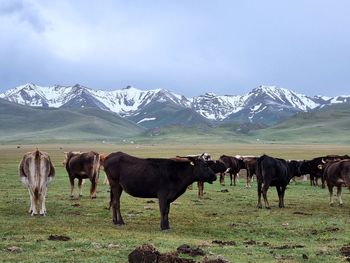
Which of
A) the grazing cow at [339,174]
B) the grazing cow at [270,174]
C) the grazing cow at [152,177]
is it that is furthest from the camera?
the grazing cow at [339,174]

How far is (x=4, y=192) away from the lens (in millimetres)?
27031

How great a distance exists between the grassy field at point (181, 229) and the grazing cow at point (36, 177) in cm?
56

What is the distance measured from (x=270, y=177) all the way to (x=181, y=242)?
31.5 ft

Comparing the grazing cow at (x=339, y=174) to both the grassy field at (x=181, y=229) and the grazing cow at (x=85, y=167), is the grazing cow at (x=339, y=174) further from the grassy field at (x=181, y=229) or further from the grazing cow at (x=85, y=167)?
the grazing cow at (x=85, y=167)

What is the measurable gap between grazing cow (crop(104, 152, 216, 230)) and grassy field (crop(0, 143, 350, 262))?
3.26 ft

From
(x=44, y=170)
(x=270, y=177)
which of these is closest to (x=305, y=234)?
(x=270, y=177)

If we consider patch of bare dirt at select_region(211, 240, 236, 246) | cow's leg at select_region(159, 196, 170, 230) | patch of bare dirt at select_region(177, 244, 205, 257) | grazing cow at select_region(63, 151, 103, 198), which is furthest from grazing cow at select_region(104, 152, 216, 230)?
grazing cow at select_region(63, 151, 103, 198)

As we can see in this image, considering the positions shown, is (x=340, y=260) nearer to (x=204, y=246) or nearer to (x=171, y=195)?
(x=204, y=246)

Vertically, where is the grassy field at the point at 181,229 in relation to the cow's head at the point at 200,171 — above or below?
below

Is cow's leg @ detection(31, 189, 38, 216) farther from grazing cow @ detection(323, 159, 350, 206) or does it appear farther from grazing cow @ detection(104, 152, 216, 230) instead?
grazing cow @ detection(323, 159, 350, 206)

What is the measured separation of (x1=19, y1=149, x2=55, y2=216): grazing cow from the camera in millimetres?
18250

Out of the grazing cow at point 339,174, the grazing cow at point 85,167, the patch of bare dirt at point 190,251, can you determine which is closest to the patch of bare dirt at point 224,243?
the patch of bare dirt at point 190,251

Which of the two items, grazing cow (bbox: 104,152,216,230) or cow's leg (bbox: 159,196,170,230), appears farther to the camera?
grazing cow (bbox: 104,152,216,230)

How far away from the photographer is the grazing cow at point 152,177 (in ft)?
55.8
